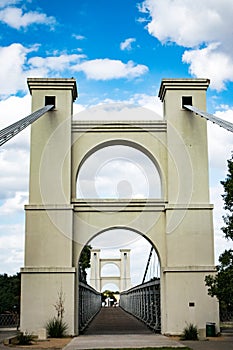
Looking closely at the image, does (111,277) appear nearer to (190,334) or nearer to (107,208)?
(107,208)

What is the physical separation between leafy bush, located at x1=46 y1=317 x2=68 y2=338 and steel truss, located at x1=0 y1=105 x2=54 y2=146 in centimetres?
698

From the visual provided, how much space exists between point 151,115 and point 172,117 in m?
1.03

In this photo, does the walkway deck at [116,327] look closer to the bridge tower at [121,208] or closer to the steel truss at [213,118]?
the bridge tower at [121,208]

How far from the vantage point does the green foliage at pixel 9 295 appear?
3369 centimetres

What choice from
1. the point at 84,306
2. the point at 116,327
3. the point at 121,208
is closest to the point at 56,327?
the point at 121,208

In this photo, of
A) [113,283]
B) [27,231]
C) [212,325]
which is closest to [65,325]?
[27,231]

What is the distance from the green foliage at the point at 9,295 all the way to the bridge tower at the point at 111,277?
7307 centimetres

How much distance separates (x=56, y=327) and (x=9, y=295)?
12.7 meters

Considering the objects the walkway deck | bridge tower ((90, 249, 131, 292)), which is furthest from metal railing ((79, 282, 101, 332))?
bridge tower ((90, 249, 131, 292))

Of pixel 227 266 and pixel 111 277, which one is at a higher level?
pixel 111 277

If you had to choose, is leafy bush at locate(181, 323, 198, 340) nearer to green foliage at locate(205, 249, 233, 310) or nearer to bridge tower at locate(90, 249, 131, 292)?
green foliage at locate(205, 249, 233, 310)

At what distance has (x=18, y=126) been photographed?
66.2 ft

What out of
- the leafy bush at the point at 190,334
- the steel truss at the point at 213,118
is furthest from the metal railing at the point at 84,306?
the steel truss at the point at 213,118

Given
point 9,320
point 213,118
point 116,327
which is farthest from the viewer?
point 9,320
